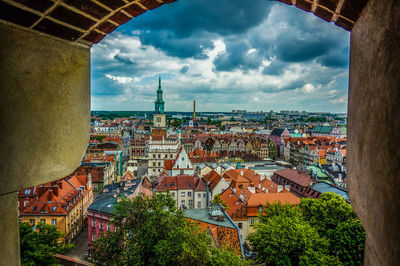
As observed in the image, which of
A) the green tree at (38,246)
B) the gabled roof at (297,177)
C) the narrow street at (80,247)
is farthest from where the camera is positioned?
the gabled roof at (297,177)

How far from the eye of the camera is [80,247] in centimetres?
2427

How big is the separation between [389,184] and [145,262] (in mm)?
13401

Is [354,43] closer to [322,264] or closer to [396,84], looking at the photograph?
[396,84]

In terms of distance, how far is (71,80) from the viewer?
238 centimetres

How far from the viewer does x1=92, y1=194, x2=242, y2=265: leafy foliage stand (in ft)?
37.8

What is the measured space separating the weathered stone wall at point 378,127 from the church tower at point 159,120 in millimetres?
45312

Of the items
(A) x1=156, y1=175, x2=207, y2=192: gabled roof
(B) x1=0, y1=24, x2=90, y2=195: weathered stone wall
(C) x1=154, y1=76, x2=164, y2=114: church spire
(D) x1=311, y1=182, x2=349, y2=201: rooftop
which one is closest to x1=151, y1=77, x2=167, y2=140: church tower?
(C) x1=154, y1=76, x2=164, y2=114: church spire

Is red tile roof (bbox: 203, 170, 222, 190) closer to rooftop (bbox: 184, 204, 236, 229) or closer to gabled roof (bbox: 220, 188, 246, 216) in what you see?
gabled roof (bbox: 220, 188, 246, 216)

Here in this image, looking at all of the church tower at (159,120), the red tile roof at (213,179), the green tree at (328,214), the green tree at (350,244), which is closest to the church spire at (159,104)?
the church tower at (159,120)

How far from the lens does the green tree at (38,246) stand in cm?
1459

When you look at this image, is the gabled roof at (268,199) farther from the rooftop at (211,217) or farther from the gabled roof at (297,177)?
the gabled roof at (297,177)

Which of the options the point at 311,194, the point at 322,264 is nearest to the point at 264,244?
the point at 322,264

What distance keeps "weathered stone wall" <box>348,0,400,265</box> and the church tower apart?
45312 mm

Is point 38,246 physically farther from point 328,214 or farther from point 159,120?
point 159,120
